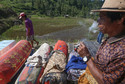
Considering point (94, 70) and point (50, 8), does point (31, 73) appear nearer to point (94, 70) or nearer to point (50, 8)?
point (94, 70)

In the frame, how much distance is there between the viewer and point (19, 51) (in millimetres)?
3742

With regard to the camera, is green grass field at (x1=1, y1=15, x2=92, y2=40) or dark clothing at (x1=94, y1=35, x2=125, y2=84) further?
green grass field at (x1=1, y1=15, x2=92, y2=40)

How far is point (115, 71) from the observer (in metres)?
1.09

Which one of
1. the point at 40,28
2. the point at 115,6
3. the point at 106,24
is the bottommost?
the point at 40,28

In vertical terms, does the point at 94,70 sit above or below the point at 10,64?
above

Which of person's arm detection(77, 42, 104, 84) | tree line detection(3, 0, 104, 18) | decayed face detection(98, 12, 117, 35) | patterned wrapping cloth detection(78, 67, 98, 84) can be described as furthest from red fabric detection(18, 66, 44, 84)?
tree line detection(3, 0, 104, 18)

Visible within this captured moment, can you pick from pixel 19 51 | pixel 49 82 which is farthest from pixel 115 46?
pixel 19 51

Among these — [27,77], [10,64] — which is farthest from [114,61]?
[10,64]

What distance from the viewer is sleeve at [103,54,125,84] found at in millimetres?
1049

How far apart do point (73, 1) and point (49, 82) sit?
3232 inches

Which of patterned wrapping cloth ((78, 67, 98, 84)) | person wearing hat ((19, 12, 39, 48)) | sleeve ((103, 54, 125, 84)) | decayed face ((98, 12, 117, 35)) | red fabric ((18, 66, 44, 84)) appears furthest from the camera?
person wearing hat ((19, 12, 39, 48))

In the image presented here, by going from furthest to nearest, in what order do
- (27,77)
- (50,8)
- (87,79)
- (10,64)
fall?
(50,8), (10,64), (27,77), (87,79)

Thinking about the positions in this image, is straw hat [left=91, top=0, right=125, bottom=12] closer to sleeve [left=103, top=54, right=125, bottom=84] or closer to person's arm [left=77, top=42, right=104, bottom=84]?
sleeve [left=103, top=54, right=125, bottom=84]

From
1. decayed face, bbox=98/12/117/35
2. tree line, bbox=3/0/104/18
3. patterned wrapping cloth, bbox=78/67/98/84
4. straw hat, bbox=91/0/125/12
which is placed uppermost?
straw hat, bbox=91/0/125/12
